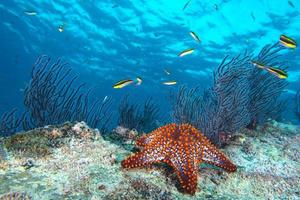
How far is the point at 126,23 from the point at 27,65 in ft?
87.2

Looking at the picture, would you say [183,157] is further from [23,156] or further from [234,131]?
[234,131]

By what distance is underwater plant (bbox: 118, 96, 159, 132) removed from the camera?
1035 cm

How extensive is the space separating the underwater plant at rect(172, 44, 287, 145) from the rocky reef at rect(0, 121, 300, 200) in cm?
115

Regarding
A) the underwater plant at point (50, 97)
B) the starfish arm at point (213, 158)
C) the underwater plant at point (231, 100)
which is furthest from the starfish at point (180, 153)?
the underwater plant at point (50, 97)

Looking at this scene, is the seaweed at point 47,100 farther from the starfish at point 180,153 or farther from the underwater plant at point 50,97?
the starfish at point 180,153

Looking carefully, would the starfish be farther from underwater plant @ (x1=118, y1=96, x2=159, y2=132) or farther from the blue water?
the blue water

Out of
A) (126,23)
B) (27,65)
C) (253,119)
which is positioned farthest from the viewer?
(27,65)

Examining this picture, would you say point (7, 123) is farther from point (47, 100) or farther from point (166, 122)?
point (166, 122)

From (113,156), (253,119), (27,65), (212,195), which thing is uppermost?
(27,65)

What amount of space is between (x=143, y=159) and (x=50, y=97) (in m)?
4.94

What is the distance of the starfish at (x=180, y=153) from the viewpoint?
3.67 m

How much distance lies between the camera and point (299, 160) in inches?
220

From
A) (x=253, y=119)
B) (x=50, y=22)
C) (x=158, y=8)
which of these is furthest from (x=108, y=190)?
(x=50, y=22)

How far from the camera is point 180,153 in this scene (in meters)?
3.88
